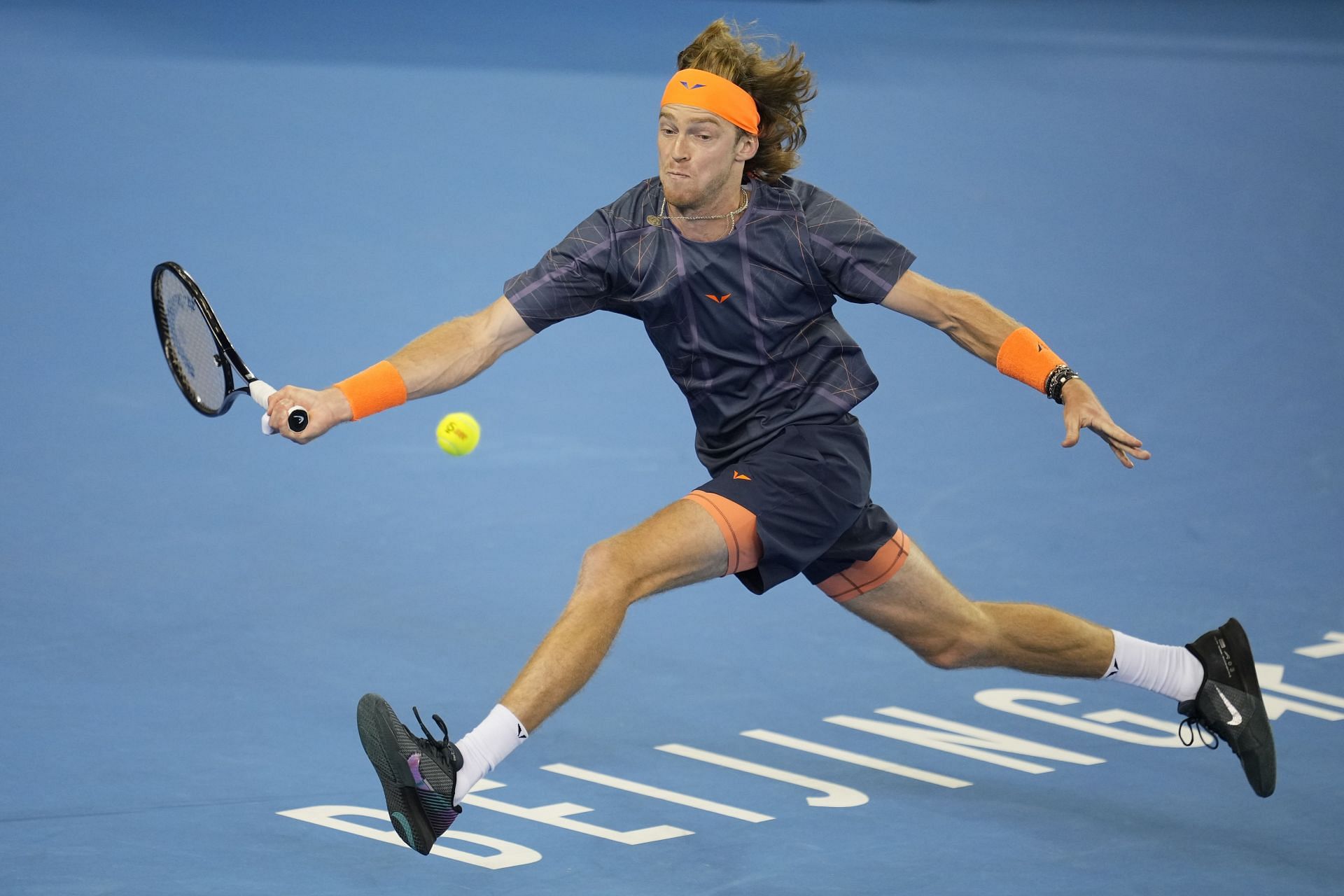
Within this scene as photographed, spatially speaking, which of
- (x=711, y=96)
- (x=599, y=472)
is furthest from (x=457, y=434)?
(x=599, y=472)

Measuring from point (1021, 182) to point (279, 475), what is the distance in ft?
17.5

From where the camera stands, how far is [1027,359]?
4.56 meters

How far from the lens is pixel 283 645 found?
624 cm

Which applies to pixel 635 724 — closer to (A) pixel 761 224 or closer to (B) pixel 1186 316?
(A) pixel 761 224

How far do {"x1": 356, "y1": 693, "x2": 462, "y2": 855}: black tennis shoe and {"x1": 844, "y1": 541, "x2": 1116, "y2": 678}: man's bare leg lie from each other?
4.68ft

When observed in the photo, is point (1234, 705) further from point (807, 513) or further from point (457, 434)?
point (457, 434)

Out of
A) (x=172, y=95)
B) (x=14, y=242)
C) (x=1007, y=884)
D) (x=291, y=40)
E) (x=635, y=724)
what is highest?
(x=291, y=40)

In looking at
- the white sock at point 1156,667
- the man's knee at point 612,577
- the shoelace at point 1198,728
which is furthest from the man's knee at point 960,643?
the man's knee at point 612,577

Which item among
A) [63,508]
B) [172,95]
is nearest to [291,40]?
[172,95]

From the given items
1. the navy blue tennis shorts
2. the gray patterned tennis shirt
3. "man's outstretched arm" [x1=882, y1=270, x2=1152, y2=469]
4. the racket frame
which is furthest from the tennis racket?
"man's outstretched arm" [x1=882, y1=270, x2=1152, y2=469]

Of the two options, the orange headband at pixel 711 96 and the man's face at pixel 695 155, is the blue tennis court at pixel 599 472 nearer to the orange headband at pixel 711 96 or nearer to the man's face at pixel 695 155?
the man's face at pixel 695 155

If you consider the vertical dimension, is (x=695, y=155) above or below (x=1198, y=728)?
above

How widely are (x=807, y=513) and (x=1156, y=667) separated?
1291 millimetres

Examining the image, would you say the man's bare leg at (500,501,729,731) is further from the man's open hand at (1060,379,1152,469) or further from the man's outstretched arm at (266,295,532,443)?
the man's open hand at (1060,379,1152,469)
